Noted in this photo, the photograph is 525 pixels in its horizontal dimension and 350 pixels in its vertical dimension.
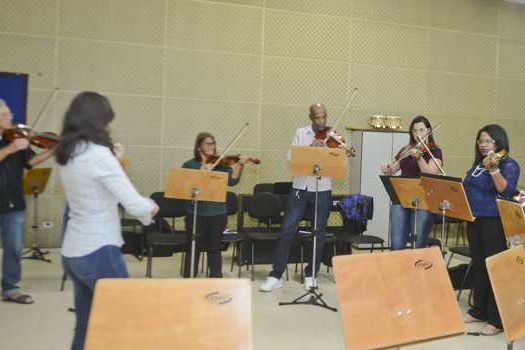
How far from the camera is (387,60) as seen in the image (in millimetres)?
7684

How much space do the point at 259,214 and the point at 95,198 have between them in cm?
380

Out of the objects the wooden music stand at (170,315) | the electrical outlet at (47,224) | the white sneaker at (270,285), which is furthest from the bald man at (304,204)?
the wooden music stand at (170,315)

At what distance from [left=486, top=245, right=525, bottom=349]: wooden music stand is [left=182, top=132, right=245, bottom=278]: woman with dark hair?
2.68m

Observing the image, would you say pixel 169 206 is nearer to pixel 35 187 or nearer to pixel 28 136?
pixel 35 187

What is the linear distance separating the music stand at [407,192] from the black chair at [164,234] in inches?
76.0

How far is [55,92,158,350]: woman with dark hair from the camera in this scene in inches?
85.7

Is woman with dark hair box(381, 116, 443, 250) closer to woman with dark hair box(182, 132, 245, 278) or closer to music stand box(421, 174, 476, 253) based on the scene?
music stand box(421, 174, 476, 253)

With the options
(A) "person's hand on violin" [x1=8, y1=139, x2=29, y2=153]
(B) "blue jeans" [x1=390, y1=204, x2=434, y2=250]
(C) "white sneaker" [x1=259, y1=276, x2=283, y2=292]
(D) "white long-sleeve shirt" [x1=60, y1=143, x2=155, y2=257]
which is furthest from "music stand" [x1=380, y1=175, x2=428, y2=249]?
(A) "person's hand on violin" [x1=8, y1=139, x2=29, y2=153]

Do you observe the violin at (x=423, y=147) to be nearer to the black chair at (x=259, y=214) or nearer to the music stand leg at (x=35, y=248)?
the black chair at (x=259, y=214)

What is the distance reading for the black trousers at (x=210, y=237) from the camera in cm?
467

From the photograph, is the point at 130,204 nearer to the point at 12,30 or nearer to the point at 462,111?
the point at 12,30

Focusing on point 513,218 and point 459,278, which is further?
point 459,278

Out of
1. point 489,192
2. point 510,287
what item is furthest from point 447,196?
point 510,287

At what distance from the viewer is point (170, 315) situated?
5.57ft
